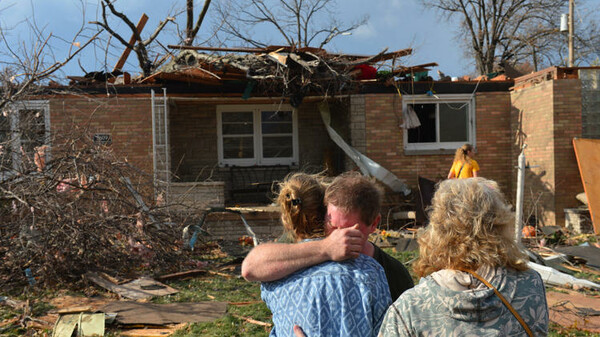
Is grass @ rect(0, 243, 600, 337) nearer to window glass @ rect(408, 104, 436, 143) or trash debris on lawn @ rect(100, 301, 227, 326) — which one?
trash debris on lawn @ rect(100, 301, 227, 326)

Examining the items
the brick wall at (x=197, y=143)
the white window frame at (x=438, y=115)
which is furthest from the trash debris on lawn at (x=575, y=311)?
the brick wall at (x=197, y=143)

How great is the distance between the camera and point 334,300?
184 centimetres

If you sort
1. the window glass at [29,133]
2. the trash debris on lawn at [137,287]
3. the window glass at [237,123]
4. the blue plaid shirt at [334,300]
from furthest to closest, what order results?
the window glass at [237,123] → the window glass at [29,133] → the trash debris on lawn at [137,287] → the blue plaid shirt at [334,300]

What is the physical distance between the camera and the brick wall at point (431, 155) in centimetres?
1213

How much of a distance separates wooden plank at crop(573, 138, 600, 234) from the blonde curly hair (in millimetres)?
10052

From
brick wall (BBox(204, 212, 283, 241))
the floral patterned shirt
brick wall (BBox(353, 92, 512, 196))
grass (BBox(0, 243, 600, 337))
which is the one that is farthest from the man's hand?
brick wall (BBox(353, 92, 512, 196))

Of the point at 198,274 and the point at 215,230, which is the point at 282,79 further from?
the point at 198,274

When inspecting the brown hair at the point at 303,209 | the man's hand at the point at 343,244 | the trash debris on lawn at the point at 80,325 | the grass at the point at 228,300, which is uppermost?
the brown hair at the point at 303,209

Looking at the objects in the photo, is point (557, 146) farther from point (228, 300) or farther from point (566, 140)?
point (228, 300)

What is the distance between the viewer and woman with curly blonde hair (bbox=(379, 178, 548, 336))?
1.70m

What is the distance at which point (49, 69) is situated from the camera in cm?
661

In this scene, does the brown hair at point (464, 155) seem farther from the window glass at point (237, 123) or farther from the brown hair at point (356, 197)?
the brown hair at point (356, 197)

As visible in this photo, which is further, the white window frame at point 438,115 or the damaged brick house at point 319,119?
the white window frame at point 438,115

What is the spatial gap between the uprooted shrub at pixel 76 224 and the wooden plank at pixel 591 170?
27.6ft
